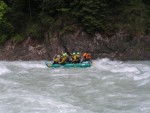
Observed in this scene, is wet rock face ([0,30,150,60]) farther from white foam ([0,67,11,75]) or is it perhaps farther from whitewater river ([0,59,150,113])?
Result: white foam ([0,67,11,75])

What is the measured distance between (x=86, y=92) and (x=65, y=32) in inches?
383

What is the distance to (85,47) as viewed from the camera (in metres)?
22.3

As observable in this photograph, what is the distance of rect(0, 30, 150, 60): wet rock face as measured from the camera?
21.3 metres

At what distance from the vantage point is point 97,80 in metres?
15.7

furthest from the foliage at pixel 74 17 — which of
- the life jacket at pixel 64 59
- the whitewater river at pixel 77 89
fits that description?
the whitewater river at pixel 77 89

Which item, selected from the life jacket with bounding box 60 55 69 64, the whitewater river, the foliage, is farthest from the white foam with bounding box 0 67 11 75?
the foliage

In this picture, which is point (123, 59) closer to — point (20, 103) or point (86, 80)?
point (86, 80)

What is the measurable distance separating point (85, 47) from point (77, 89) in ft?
27.2

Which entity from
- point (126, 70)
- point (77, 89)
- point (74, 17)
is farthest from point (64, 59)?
point (77, 89)

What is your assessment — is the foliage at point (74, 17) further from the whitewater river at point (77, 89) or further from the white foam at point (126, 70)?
the white foam at point (126, 70)

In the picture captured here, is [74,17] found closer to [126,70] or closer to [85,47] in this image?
[85,47]

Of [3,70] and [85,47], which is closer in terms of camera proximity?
[3,70]

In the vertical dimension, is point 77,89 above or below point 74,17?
below

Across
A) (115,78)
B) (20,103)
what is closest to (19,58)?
(115,78)
